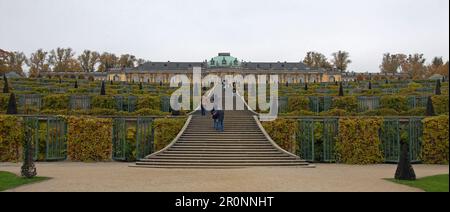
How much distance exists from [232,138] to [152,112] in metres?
6.22

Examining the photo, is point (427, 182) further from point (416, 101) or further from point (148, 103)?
point (148, 103)

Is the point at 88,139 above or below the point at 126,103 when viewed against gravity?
below

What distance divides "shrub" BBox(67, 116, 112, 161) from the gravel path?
4.86m

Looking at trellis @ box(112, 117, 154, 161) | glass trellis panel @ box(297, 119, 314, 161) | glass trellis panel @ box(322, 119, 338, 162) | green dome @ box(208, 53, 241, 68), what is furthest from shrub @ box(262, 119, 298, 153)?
green dome @ box(208, 53, 241, 68)

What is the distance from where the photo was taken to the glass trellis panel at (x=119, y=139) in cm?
2748

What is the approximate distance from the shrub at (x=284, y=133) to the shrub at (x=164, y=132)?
17.9 feet

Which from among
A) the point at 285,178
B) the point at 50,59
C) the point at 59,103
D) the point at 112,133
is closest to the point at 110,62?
the point at 50,59

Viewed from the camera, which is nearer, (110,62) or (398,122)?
(398,122)

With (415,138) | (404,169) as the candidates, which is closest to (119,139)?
(404,169)

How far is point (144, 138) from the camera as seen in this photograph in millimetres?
27672

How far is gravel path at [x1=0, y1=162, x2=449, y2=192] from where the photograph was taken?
51.1 ft

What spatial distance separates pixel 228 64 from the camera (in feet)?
462

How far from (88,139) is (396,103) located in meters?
22.1
